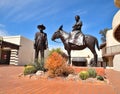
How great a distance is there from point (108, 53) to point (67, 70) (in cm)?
1622

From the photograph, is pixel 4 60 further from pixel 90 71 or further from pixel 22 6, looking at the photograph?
pixel 90 71

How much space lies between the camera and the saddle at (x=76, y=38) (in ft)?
35.9

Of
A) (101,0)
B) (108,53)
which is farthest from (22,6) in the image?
(108,53)

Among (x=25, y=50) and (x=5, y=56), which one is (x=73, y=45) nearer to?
(x=5, y=56)

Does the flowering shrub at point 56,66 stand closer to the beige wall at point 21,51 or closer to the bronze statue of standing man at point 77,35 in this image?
the bronze statue of standing man at point 77,35

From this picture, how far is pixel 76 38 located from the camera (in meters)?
11.0

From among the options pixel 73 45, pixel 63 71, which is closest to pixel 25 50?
pixel 73 45

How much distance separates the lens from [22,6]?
13227 millimetres

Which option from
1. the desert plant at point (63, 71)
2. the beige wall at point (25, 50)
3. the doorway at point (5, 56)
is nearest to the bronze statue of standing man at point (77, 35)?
the desert plant at point (63, 71)

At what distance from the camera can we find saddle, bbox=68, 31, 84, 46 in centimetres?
1094

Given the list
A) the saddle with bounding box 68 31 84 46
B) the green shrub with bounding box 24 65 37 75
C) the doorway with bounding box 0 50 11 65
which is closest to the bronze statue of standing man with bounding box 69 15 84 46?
the saddle with bounding box 68 31 84 46

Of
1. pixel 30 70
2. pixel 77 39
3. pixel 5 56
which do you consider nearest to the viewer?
pixel 30 70

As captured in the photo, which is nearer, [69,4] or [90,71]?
[90,71]

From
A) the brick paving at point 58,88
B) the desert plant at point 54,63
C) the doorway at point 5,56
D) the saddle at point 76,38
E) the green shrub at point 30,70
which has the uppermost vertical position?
the saddle at point 76,38
